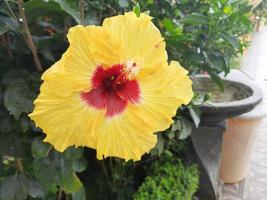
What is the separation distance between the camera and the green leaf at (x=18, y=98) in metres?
0.87

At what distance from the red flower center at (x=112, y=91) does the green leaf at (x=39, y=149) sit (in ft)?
1.22

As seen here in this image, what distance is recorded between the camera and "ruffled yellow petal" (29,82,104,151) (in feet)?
1.95

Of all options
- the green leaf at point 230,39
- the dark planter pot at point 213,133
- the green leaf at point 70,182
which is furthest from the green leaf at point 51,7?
the dark planter pot at point 213,133

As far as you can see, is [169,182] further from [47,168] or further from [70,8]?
[70,8]

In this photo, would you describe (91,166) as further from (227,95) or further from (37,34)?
(227,95)

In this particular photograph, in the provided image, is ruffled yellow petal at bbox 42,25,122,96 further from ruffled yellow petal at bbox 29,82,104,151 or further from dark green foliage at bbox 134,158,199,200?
dark green foliage at bbox 134,158,199,200

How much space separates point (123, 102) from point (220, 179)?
2.14m

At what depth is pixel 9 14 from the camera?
0.92m

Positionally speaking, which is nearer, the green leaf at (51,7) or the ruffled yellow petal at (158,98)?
the ruffled yellow petal at (158,98)

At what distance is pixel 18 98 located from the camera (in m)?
0.89

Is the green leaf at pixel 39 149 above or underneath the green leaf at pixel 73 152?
above

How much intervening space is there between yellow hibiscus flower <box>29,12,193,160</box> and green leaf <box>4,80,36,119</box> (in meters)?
0.29

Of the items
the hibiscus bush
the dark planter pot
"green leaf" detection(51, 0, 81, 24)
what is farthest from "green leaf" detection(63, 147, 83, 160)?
the dark planter pot

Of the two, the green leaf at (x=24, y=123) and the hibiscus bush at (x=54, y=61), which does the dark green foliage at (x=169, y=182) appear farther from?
the green leaf at (x=24, y=123)
